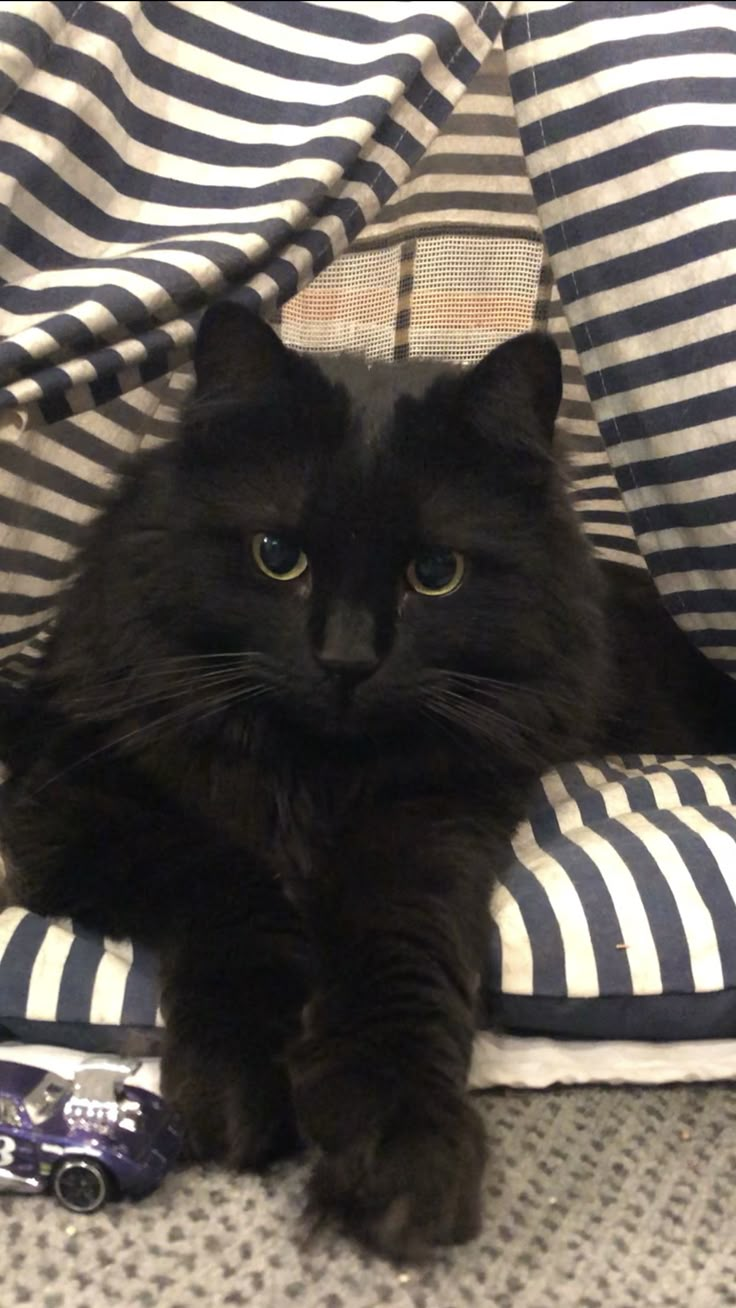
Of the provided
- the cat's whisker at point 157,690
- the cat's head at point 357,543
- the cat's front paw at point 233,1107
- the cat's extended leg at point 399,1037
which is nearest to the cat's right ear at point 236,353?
the cat's head at point 357,543

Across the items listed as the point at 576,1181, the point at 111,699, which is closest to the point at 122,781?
the point at 111,699

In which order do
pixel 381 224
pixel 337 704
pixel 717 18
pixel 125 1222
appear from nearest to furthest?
pixel 125 1222 < pixel 337 704 < pixel 717 18 < pixel 381 224

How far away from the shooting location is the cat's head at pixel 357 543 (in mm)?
948

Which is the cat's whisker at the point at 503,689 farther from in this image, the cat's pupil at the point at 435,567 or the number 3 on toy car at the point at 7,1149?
the number 3 on toy car at the point at 7,1149

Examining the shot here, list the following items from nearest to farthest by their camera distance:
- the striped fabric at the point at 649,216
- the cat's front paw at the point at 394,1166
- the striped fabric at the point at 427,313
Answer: the cat's front paw at the point at 394,1166, the striped fabric at the point at 649,216, the striped fabric at the point at 427,313

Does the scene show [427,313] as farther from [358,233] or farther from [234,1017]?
[234,1017]

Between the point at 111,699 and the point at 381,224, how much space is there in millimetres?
799

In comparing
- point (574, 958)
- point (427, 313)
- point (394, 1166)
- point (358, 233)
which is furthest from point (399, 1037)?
point (427, 313)

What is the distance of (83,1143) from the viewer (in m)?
0.78

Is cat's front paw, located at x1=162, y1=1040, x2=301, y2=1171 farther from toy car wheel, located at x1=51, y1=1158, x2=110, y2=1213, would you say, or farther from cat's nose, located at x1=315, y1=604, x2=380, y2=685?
cat's nose, located at x1=315, y1=604, x2=380, y2=685

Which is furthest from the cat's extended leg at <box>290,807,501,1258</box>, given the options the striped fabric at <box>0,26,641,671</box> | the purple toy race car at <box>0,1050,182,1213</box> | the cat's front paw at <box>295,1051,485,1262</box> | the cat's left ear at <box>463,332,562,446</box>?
the striped fabric at <box>0,26,641,671</box>

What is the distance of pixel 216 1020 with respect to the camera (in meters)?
0.85

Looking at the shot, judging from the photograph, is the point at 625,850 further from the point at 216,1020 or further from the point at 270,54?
the point at 270,54

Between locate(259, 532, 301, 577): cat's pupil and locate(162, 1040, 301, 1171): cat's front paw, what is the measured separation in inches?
15.5
